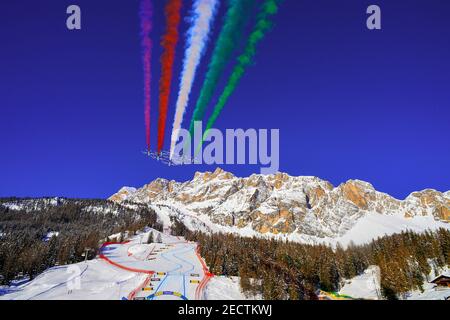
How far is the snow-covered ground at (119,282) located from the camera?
1746 inches

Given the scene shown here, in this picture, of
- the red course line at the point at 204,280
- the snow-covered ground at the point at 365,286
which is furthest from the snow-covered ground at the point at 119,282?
the snow-covered ground at the point at 365,286

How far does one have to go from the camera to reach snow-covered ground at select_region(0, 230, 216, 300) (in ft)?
145

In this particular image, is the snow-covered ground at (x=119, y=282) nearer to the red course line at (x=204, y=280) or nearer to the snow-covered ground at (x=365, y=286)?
the red course line at (x=204, y=280)

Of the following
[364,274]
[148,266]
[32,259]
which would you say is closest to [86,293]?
[32,259]

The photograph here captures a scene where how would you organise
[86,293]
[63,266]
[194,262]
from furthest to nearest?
[194,262] < [63,266] < [86,293]

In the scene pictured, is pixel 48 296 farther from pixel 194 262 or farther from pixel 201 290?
pixel 194 262

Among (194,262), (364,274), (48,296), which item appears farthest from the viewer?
(194,262)

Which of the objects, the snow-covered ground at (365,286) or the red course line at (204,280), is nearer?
the red course line at (204,280)

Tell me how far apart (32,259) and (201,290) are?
41.2 metres

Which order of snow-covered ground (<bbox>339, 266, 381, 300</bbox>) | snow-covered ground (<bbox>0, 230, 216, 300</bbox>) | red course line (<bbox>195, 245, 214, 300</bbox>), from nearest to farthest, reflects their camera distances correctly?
snow-covered ground (<bbox>0, 230, 216, 300</bbox>)
red course line (<bbox>195, 245, 214, 300</bbox>)
snow-covered ground (<bbox>339, 266, 381, 300</bbox>)

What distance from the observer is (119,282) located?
57.5 m

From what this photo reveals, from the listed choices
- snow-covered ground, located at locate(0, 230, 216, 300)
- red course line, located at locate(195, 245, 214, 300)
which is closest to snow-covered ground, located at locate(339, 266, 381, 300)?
red course line, located at locate(195, 245, 214, 300)

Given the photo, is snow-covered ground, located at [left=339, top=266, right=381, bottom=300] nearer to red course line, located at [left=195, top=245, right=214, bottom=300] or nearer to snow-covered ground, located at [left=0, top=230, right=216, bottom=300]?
red course line, located at [left=195, top=245, right=214, bottom=300]
